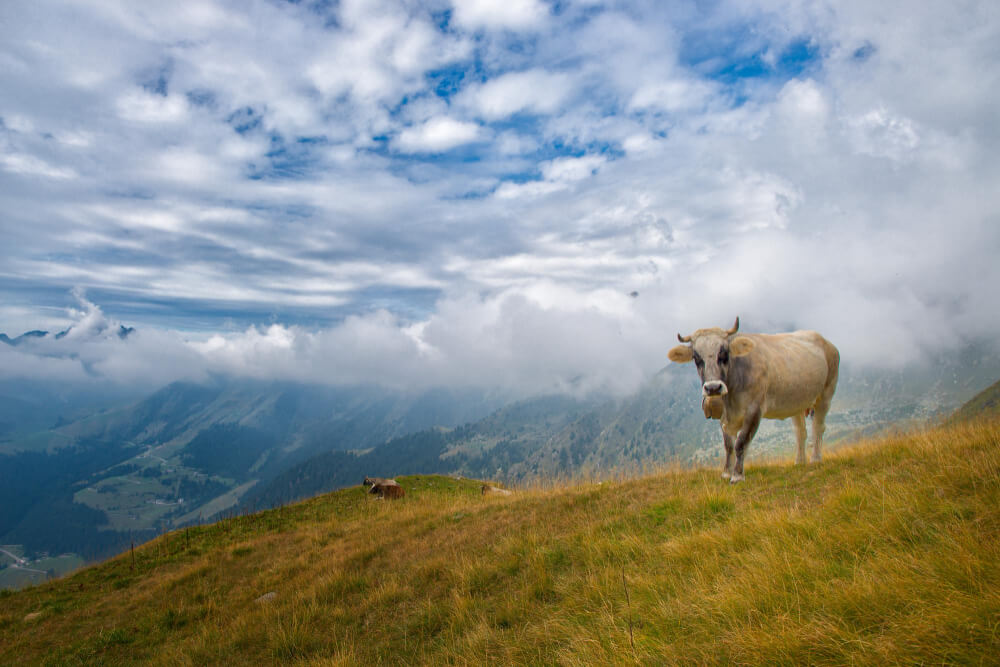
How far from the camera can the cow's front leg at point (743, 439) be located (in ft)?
31.8

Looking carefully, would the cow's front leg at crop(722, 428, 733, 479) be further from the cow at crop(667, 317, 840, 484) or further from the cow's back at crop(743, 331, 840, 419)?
the cow's back at crop(743, 331, 840, 419)

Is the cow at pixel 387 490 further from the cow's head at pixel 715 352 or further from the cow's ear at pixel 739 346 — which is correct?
the cow's ear at pixel 739 346

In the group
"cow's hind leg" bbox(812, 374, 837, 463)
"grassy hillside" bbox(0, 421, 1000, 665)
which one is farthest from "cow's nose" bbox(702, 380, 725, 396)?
"cow's hind leg" bbox(812, 374, 837, 463)

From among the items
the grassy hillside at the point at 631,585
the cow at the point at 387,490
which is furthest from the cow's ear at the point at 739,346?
the cow at the point at 387,490

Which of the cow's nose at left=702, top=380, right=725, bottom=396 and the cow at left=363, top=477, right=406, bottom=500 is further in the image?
the cow at left=363, top=477, right=406, bottom=500

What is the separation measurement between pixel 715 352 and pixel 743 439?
216 cm

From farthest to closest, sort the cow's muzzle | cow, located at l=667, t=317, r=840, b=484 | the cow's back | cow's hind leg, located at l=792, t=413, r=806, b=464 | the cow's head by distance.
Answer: cow's hind leg, located at l=792, t=413, r=806, b=464
the cow's back
cow, located at l=667, t=317, r=840, b=484
the cow's head
the cow's muzzle

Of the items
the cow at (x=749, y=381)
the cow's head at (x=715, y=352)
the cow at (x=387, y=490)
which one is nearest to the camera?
the cow's head at (x=715, y=352)

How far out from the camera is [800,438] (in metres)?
11.8

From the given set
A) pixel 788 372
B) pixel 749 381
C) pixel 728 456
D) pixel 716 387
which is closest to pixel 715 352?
pixel 716 387

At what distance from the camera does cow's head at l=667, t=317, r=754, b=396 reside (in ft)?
30.5

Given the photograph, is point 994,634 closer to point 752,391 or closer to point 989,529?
point 989,529

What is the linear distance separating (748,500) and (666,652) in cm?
467

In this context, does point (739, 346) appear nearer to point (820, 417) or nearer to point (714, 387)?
point (714, 387)
